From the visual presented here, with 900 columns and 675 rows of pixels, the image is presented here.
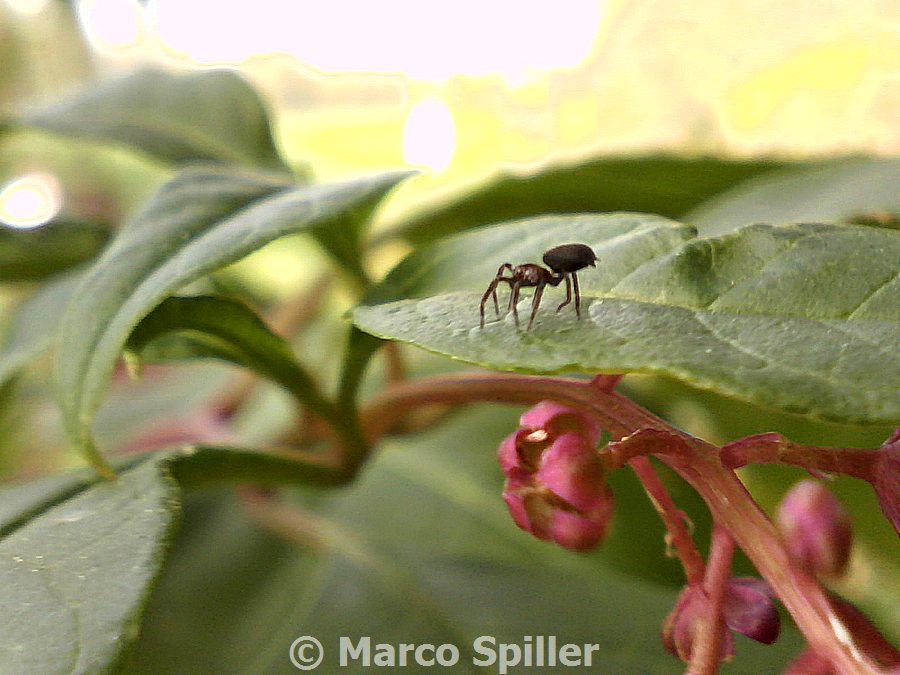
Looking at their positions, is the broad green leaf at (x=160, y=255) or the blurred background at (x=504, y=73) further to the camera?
the blurred background at (x=504, y=73)

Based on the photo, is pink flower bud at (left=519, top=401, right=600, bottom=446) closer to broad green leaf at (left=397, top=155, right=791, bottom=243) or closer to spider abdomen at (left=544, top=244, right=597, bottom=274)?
spider abdomen at (left=544, top=244, right=597, bottom=274)

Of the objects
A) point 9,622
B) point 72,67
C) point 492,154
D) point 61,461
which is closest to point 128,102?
point 61,461

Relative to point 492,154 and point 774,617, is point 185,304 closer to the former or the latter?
point 774,617

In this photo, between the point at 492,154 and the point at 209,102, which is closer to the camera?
the point at 209,102

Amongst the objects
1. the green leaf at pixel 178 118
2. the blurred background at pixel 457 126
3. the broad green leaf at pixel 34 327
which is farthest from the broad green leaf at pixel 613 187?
the broad green leaf at pixel 34 327

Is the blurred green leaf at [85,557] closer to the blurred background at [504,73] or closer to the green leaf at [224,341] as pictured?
the green leaf at [224,341]

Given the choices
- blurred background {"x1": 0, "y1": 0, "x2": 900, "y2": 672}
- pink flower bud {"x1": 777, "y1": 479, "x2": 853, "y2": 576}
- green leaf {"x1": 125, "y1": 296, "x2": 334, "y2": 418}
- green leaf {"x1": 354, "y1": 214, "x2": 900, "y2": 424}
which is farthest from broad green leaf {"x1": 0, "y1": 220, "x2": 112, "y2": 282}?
pink flower bud {"x1": 777, "y1": 479, "x2": 853, "y2": 576}
